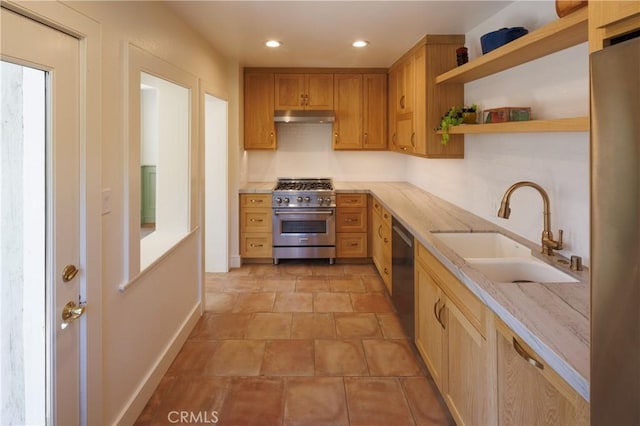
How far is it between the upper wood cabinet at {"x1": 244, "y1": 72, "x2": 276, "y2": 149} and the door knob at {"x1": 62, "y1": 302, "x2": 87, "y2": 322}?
3.84 m

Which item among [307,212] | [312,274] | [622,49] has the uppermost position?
[622,49]

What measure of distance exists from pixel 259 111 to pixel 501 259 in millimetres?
3835

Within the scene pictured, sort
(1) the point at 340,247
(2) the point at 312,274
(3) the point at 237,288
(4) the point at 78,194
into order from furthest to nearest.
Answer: (1) the point at 340,247
(2) the point at 312,274
(3) the point at 237,288
(4) the point at 78,194

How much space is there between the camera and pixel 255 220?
5.18 meters

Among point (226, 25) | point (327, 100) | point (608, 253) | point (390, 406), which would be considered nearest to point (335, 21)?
point (226, 25)

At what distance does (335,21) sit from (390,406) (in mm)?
2653

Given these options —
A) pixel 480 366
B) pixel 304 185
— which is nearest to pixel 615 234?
pixel 480 366

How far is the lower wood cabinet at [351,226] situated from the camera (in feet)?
17.1

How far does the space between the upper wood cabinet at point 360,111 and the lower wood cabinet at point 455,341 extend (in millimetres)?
2981

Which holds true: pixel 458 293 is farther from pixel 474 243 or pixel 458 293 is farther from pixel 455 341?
pixel 474 243

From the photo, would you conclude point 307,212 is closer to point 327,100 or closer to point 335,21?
point 327,100

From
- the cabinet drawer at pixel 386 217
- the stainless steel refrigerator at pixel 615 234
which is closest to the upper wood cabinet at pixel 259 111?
the cabinet drawer at pixel 386 217

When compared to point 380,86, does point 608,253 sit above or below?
below

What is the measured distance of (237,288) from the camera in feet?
14.5
